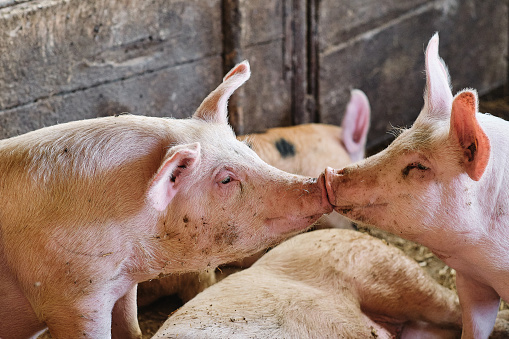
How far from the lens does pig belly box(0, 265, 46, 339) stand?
2787mm

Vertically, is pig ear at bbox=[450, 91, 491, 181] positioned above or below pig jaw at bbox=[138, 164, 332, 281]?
above

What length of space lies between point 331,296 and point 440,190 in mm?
744

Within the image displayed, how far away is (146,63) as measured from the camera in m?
4.29

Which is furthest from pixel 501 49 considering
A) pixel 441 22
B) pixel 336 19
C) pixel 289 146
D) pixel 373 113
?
pixel 289 146

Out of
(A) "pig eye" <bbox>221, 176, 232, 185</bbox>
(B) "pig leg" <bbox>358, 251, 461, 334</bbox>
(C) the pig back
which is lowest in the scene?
(B) "pig leg" <bbox>358, 251, 461, 334</bbox>

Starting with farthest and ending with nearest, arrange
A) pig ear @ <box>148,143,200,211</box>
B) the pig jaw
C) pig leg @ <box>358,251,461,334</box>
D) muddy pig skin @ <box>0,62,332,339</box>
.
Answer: pig leg @ <box>358,251,461,334</box> < the pig jaw < muddy pig skin @ <box>0,62,332,339</box> < pig ear @ <box>148,143,200,211</box>

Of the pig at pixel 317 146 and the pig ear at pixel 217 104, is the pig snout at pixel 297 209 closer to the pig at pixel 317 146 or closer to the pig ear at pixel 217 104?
the pig ear at pixel 217 104

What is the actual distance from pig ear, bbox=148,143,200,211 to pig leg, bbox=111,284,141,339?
0.61 meters

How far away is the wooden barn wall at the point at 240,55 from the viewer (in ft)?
12.5

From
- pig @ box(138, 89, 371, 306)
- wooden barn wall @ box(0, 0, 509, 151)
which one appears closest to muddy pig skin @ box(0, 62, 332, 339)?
wooden barn wall @ box(0, 0, 509, 151)

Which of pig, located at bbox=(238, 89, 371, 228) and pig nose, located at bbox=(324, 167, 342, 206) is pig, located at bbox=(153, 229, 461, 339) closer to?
pig nose, located at bbox=(324, 167, 342, 206)

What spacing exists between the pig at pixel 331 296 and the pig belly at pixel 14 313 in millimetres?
548

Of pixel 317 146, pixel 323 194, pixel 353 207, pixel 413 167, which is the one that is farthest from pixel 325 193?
pixel 317 146

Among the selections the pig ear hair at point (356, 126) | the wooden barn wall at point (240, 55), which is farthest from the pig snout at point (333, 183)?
the pig ear hair at point (356, 126)
